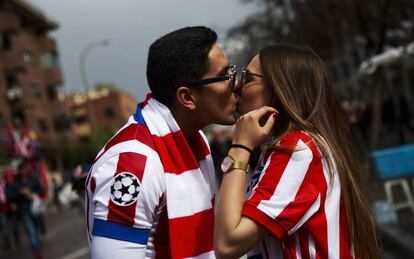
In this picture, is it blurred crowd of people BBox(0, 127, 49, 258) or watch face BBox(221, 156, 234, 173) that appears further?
blurred crowd of people BBox(0, 127, 49, 258)

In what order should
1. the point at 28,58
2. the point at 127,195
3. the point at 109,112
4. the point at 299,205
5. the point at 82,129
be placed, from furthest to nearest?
the point at 82,129 < the point at 109,112 < the point at 28,58 < the point at 299,205 < the point at 127,195

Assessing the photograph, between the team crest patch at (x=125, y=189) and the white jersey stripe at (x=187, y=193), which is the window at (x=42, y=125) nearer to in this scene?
the white jersey stripe at (x=187, y=193)

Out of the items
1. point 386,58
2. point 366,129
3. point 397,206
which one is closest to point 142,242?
point 397,206

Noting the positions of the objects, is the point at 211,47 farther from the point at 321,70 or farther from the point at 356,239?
the point at 356,239

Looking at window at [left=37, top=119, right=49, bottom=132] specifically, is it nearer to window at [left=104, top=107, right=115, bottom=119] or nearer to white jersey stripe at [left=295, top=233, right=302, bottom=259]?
window at [left=104, top=107, right=115, bottom=119]

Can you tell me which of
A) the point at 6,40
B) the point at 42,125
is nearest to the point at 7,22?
the point at 6,40

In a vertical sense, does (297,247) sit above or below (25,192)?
above

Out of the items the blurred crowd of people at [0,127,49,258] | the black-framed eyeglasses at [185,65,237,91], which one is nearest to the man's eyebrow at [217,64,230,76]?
the black-framed eyeglasses at [185,65,237,91]

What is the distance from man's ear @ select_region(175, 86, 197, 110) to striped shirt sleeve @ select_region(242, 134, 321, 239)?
0.38 m

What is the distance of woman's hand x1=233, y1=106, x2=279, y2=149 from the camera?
2.08m

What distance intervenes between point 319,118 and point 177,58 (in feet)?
1.78

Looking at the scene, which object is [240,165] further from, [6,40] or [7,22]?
[6,40]

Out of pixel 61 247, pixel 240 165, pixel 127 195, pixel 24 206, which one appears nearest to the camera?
pixel 127 195

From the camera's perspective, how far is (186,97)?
2166mm
